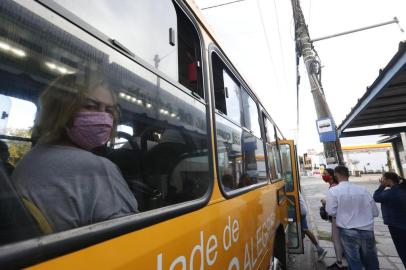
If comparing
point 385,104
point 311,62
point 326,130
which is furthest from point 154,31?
point 311,62

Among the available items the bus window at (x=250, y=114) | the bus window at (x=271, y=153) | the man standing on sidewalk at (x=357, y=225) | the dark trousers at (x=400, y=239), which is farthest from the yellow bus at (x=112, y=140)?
the dark trousers at (x=400, y=239)

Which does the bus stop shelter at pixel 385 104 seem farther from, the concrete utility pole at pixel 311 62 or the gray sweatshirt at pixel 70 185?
the gray sweatshirt at pixel 70 185

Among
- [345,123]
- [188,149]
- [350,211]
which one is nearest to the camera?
[188,149]

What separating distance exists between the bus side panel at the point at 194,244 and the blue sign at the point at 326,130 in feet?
17.4

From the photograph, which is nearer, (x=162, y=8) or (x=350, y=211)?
(x=162, y=8)

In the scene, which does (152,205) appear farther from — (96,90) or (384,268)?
(384,268)

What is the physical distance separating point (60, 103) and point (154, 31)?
65 cm

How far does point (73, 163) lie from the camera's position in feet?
3.06

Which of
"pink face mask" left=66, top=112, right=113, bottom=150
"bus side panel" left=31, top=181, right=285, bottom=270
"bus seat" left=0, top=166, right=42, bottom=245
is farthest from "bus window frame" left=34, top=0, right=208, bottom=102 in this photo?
"bus side panel" left=31, top=181, right=285, bottom=270

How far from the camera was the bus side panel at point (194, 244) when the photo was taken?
2.82ft

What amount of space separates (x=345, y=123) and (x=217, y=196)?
277 inches

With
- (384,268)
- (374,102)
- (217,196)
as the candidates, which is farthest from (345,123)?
(217,196)

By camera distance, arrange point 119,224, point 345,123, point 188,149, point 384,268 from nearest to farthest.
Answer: point 119,224, point 188,149, point 384,268, point 345,123

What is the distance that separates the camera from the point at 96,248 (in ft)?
2.76
